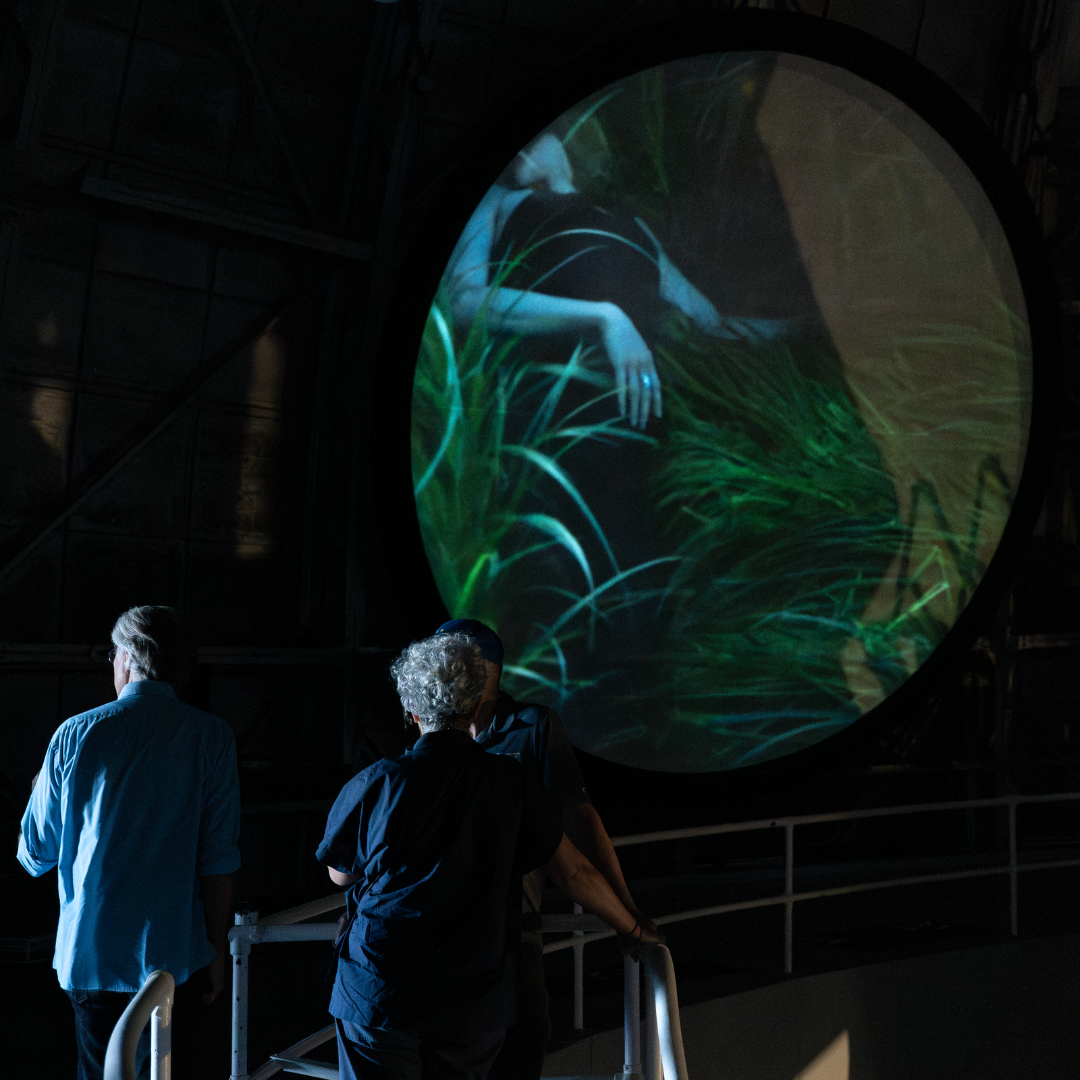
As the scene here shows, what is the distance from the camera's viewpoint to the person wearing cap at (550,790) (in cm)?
212

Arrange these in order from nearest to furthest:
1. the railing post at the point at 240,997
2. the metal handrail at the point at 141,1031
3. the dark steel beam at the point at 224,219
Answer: the metal handrail at the point at 141,1031 < the railing post at the point at 240,997 < the dark steel beam at the point at 224,219

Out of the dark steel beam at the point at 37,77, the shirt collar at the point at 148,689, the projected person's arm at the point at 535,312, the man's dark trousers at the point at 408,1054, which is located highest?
the dark steel beam at the point at 37,77

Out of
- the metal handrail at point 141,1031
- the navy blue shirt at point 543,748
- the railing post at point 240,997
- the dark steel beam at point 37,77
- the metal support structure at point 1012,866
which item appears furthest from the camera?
the metal support structure at point 1012,866

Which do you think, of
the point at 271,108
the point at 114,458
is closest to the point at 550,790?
the point at 114,458

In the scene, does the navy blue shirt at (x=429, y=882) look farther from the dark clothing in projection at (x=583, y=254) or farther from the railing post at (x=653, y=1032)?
the dark clothing in projection at (x=583, y=254)

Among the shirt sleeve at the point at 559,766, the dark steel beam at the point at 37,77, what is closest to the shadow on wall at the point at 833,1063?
the shirt sleeve at the point at 559,766

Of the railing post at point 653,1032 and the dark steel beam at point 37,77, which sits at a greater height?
the dark steel beam at point 37,77

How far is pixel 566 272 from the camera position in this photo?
4.61 metres

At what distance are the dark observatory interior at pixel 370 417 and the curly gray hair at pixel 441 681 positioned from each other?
232 cm

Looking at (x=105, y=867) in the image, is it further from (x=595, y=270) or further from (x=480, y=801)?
(x=595, y=270)

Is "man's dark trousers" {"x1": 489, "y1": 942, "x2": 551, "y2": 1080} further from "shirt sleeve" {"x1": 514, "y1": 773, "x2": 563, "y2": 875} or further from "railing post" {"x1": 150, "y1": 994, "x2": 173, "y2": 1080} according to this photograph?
"railing post" {"x1": 150, "y1": 994, "x2": 173, "y2": 1080}

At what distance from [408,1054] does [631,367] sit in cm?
339

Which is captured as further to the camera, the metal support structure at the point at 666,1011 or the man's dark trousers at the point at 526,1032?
the man's dark trousers at the point at 526,1032

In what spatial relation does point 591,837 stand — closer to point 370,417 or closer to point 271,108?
point 370,417
